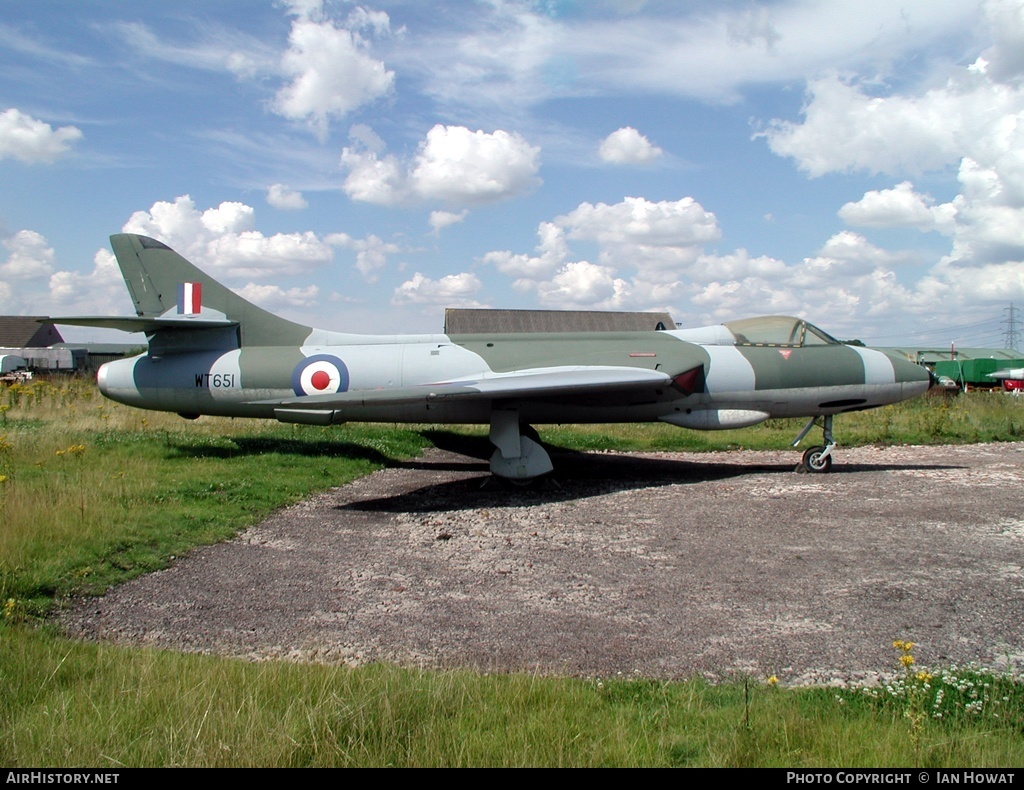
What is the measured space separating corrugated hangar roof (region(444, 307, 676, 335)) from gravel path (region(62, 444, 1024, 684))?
34.8m

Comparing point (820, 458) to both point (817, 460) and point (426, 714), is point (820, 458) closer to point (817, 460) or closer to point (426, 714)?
point (817, 460)

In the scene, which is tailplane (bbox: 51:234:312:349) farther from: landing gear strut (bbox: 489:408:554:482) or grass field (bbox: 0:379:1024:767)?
grass field (bbox: 0:379:1024:767)

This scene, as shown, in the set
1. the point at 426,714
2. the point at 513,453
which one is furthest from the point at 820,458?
the point at 426,714

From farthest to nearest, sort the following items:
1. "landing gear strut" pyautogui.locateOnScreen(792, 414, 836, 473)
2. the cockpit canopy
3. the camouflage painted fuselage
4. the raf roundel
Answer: the cockpit canopy → the raf roundel → "landing gear strut" pyautogui.locateOnScreen(792, 414, 836, 473) → the camouflage painted fuselage

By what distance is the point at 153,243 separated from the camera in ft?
42.1

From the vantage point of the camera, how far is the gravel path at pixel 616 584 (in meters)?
4.64

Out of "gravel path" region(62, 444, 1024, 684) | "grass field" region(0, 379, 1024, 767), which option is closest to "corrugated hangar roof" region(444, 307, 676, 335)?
"gravel path" region(62, 444, 1024, 684)

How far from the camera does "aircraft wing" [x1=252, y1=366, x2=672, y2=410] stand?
980 cm

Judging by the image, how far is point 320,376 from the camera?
1195 cm

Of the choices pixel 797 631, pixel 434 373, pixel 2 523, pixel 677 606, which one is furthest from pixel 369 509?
pixel 797 631

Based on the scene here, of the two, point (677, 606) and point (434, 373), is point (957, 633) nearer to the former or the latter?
point (677, 606)

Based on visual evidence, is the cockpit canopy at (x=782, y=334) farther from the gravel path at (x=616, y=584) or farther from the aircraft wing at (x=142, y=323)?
the aircraft wing at (x=142, y=323)

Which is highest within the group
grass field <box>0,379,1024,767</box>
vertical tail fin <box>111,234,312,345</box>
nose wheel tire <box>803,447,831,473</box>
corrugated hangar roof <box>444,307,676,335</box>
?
corrugated hangar roof <box>444,307,676,335</box>

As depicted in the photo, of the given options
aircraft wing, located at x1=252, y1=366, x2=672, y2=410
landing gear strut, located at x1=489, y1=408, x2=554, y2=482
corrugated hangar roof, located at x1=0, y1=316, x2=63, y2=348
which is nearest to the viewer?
aircraft wing, located at x1=252, y1=366, x2=672, y2=410
